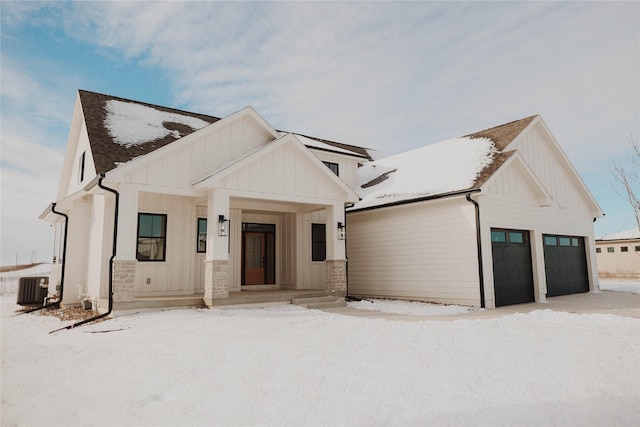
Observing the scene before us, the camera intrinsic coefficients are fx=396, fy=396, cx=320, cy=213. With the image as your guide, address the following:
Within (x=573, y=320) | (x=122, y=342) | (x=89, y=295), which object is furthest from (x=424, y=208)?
(x=89, y=295)

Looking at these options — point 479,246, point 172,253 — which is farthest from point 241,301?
point 479,246

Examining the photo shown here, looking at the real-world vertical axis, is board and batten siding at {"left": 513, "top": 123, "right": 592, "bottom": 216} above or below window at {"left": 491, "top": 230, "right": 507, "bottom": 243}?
above

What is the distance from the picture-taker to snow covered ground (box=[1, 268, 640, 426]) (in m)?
3.64

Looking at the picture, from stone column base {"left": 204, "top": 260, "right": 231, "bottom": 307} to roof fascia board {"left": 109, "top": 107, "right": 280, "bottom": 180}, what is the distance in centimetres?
295

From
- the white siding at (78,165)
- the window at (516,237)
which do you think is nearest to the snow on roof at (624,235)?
the window at (516,237)

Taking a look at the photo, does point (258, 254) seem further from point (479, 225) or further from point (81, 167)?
point (479, 225)

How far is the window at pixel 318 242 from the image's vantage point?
47.2 feet

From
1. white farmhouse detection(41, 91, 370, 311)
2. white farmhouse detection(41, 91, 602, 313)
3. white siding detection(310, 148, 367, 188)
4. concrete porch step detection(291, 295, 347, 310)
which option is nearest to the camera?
white farmhouse detection(41, 91, 370, 311)

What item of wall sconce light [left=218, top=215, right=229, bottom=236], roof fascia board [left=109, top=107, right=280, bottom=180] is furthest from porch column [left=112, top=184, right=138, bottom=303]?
wall sconce light [left=218, top=215, right=229, bottom=236]

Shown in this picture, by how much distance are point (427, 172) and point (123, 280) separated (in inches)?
395

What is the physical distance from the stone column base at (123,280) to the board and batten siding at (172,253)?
1.98 meters

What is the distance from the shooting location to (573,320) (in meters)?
8.20

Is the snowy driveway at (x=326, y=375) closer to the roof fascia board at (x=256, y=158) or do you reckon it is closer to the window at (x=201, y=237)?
the roof fascia board at (x=256, y=158)

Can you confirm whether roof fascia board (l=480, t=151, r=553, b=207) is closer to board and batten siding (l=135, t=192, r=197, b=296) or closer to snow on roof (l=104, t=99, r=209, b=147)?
board and batten siding (l=135, t=192, r=197, b=296)
